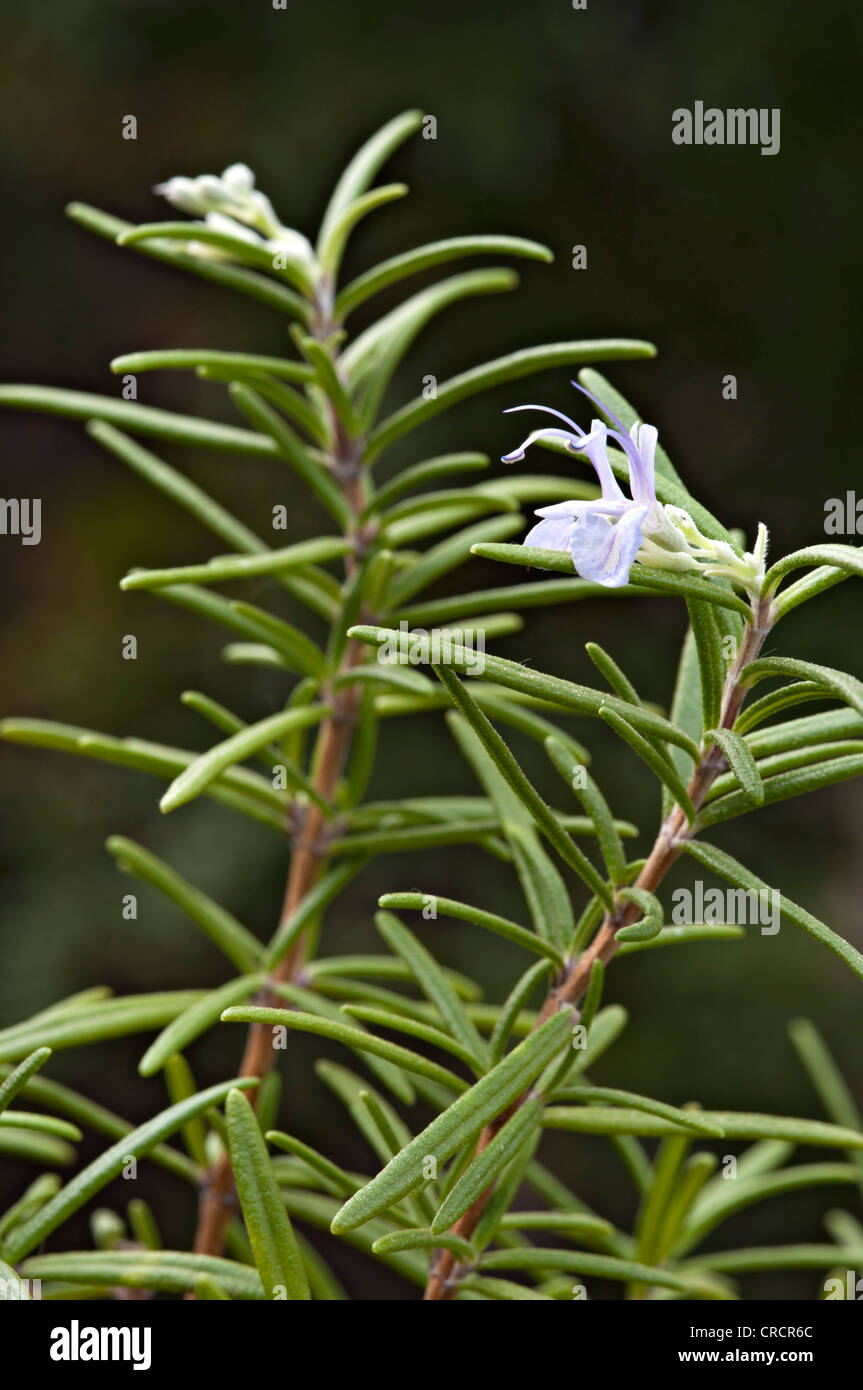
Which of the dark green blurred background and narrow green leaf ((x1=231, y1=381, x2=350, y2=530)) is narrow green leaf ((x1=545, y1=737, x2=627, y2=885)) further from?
the dark green blurred background

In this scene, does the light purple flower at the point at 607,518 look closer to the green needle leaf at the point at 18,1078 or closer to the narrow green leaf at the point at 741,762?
the narrow green leaf at the point at 741,762

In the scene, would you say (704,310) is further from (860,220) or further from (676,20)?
(676,20)

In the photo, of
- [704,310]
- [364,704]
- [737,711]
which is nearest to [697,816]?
[737,711]

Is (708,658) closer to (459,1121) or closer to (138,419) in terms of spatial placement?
(459,1121)

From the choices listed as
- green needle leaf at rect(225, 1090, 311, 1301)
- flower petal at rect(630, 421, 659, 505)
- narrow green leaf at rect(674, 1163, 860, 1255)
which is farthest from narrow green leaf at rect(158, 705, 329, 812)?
narrow green leaf at rect(674, 1163, 860, 1255)

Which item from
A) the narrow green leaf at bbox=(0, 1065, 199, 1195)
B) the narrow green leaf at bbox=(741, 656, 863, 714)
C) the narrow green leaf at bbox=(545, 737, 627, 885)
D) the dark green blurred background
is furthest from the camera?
the dark green blurred background

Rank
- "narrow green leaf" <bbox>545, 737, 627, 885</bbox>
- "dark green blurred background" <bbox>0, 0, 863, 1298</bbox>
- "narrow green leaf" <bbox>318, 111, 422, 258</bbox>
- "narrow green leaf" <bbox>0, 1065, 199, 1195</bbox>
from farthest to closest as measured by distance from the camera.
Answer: "dark green blurred background" <bbox>0, 0, 863, 1298</bbox> < "narrow green leaf" <bbox>318, 111, 422, 258</bbox> < "narrow green leaf" <bbox>0, 1065, 199, 1195</bbox> < "narrow green leaf" <bbox>545, 737, 627, 885</bbox>
